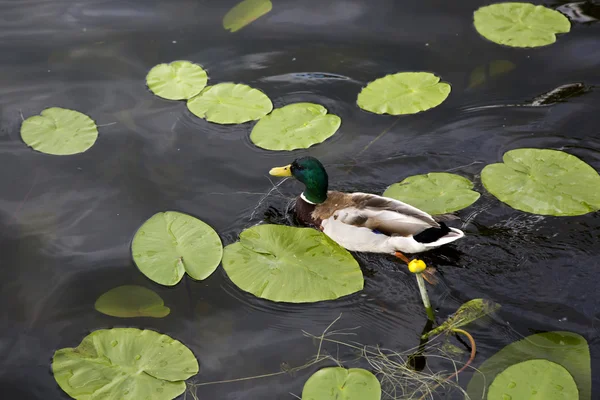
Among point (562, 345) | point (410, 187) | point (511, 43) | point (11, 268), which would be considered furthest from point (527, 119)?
point (11, 268)

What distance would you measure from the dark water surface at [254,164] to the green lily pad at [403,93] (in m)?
0.14

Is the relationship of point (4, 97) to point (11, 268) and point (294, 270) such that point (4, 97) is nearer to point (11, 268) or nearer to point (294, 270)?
point (11, 268)

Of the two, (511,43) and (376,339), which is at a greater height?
(511,43)

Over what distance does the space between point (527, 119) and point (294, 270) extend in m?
2.84

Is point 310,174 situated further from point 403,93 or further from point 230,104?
point 403,93

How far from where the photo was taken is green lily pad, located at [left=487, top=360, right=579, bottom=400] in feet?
13.9

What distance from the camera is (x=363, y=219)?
5316 millimetres

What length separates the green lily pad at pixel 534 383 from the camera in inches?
166

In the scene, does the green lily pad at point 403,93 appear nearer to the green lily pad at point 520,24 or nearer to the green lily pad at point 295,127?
the green lily pad at point 295,127

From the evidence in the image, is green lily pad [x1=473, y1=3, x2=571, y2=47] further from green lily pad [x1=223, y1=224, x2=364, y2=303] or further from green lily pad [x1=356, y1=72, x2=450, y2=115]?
green lily pad [x1=223, y1=224, x2=364, y2=303]

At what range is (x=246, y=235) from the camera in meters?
5.33

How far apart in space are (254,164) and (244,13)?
2.25 meters

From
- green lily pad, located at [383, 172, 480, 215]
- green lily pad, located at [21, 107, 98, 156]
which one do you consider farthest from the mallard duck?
green lily pad, located at [21, 107, 98, 156]

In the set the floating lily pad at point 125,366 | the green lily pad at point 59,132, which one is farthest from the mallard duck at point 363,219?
the green lily pad at point 59,132
